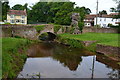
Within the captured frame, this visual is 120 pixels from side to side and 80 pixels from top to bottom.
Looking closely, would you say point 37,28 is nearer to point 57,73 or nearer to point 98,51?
Answer: point 98,51

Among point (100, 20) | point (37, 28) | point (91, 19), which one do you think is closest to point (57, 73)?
point (37, 28)

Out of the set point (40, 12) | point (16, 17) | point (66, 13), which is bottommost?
point (66, 13)

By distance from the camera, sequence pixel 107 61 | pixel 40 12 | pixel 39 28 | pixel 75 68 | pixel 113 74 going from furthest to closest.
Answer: pixel 40 12, pixel 39 28, pixel 107 61, pixel 75 68, pixel 113 74

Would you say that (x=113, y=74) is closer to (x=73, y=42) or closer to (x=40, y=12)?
(x=73, y=42)

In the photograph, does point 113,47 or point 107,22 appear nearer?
point 113,47

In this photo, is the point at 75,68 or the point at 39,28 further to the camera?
the point at 39,28

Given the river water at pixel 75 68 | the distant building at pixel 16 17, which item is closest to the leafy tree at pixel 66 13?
the distant building at pixel 16 17

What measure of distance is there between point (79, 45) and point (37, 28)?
35.0 ft

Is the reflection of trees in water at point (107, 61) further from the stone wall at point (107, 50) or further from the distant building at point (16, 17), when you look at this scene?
the distant building at point (16, 17)

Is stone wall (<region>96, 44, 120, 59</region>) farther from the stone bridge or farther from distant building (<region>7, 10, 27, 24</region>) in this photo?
distant building (<region>7, 10, 27, 24</region>)

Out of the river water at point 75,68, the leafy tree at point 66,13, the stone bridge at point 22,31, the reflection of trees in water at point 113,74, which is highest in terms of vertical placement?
the leafy tree at point 66,13

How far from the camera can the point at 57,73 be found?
547 inches

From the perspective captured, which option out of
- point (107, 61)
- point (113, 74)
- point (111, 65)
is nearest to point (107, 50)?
point (107, 61)

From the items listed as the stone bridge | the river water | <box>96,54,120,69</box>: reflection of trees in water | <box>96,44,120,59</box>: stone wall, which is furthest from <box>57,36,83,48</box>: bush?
the river water
